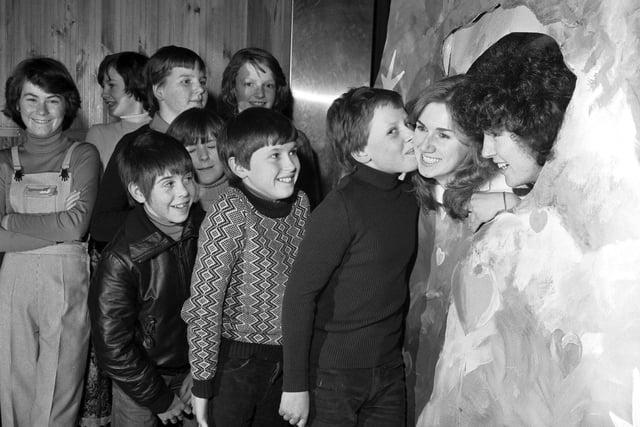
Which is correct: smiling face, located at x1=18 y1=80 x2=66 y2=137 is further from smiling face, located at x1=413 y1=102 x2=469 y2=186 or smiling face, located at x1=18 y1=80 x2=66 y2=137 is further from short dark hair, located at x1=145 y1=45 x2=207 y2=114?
smiling face, located at x1=413 y1=102 x2=469 y2=186

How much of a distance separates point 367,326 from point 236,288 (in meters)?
0.36

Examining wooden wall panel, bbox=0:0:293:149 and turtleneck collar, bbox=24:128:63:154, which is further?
wooden wall panel, bbox=0:0:293:149

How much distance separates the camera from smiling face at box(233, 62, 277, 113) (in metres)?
2.63

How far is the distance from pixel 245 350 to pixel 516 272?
77 cm

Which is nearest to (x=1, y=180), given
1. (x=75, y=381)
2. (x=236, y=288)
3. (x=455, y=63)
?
(x=75, y=381)

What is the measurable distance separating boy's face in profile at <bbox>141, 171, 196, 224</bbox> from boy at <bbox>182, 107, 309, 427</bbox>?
0.65 feet

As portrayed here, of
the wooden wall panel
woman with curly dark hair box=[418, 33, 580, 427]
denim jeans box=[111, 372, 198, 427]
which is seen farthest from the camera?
the wooden wall panel

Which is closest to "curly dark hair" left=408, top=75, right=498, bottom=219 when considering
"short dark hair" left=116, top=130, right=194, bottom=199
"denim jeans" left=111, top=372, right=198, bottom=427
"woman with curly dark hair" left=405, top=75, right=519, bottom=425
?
"woman with curly dark hair" left=405, top=75, right=519, bottom=425

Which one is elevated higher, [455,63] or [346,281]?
[455,63]

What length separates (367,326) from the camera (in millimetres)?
1989

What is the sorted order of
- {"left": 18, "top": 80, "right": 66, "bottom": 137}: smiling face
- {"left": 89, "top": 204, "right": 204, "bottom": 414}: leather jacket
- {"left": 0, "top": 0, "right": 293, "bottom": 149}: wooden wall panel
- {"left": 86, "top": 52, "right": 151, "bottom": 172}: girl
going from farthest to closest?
{"left": 0, "top": 0, "right": 293, "bottom": 149}: wooden wall panel, {"left": 86, "top": 52, "right": 151, "bottom": 172}: girl, {"left": 18, "top": 80, "right": 66, "bottom": 137}: smiling face, {"left": 89, "top": 204, "right": 204, "bottom": 414}: leather jacket

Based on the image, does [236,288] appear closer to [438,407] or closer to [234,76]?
[438,407]

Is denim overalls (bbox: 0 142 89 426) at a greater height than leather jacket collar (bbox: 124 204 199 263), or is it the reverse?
leather jacket collar (bbox: 124 204 199 263)

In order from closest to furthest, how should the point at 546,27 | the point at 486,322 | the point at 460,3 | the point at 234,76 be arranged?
the point at 546,27
the point at 486,322
the point at 460,3
the point at 234,76
